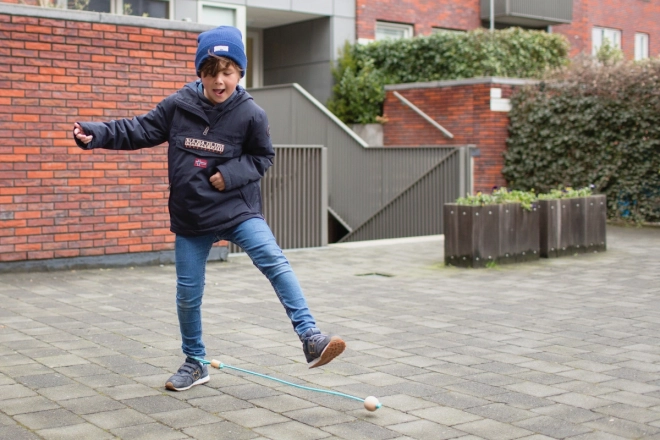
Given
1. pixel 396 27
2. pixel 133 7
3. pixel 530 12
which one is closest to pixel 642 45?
pixel 530 12

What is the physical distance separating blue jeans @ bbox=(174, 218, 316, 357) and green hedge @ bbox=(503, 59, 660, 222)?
11.9 metres

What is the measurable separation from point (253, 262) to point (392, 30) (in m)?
19.2

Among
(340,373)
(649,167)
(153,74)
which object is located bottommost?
(340,373)

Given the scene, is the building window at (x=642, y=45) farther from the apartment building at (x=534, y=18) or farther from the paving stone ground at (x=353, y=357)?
the paving stone ground at (x=353, y=357)

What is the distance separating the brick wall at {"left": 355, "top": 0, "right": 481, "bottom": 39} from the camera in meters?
21.7

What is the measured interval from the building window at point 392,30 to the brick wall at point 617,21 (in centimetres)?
613

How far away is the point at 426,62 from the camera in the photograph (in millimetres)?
20422

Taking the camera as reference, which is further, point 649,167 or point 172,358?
point 649,167

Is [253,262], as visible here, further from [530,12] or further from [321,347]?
[530,12]

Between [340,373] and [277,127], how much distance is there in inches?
486

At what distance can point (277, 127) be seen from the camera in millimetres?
17062

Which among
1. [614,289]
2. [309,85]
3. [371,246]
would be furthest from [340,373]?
[309,85]

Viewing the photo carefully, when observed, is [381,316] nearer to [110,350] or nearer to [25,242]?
[110,350]

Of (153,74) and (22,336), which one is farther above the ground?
(153,74)
